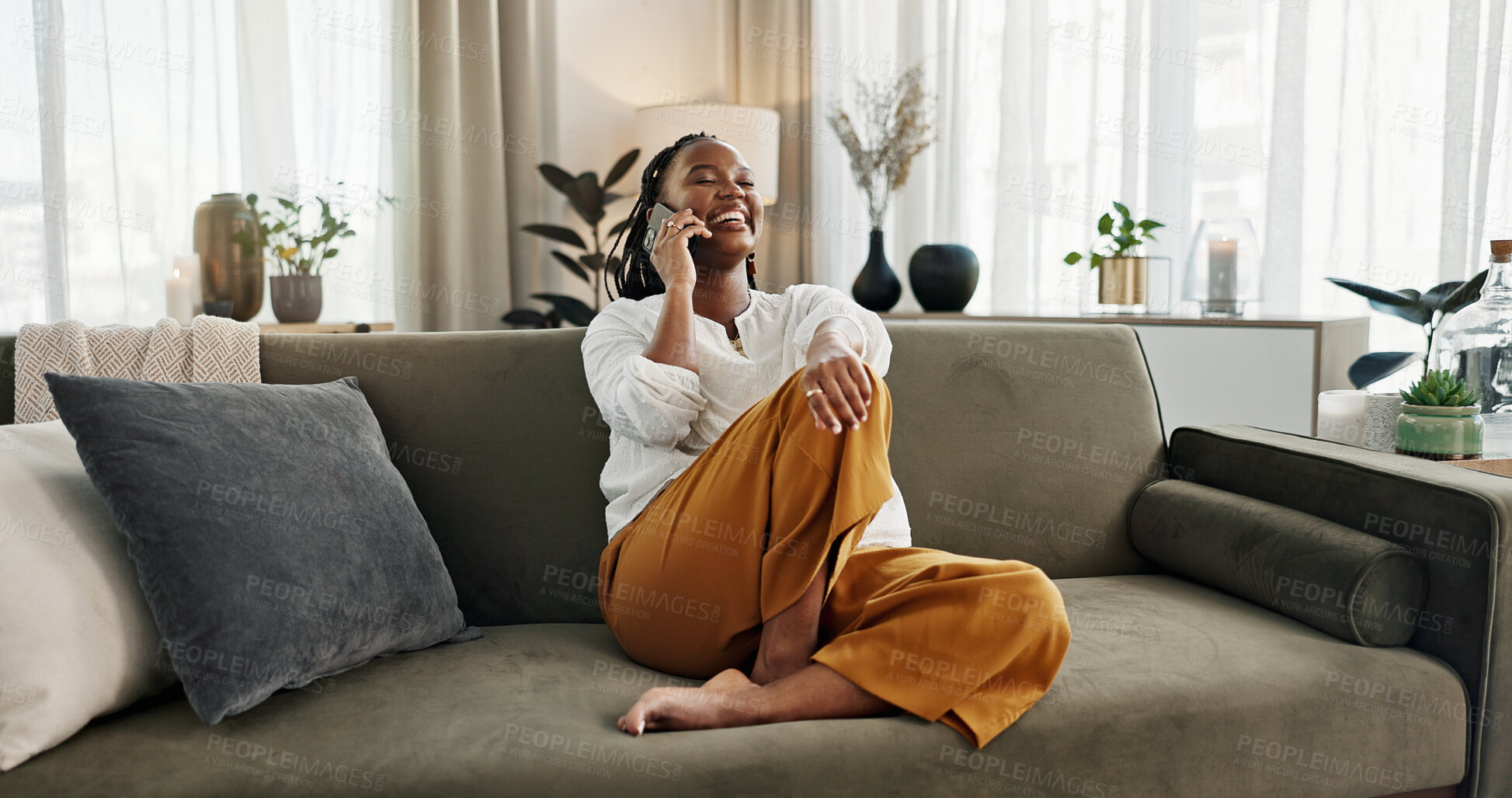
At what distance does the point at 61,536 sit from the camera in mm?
1072

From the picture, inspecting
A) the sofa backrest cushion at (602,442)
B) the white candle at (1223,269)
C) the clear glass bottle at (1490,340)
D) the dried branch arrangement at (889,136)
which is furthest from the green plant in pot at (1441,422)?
the dried branch arrangement at (889,136)

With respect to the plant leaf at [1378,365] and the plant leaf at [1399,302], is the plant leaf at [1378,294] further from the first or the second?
the plant leaf at [1378,365]

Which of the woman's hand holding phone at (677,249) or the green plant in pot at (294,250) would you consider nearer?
the woman's hand holding phone at (677,249)

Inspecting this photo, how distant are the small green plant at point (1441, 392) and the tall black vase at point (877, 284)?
6.13ft

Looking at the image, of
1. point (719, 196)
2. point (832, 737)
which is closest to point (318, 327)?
point (719, 196)

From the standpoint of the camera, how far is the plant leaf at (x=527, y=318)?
363 centimetres

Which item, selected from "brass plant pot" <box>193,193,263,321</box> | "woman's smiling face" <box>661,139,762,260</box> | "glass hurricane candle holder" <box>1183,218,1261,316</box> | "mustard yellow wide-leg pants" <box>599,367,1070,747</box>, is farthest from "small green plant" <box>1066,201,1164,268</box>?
"brass plant pot" <box>193,193,263,321</box>

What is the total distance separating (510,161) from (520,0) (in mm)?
579

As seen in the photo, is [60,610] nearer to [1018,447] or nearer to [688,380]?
[688,380]

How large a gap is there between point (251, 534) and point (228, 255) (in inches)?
78.0

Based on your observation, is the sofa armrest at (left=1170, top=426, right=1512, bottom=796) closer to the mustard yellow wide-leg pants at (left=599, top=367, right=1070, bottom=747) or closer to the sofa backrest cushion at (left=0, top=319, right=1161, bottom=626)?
the sofa backrest cushion at (left=0, top=319, right=1161, bottom=626)

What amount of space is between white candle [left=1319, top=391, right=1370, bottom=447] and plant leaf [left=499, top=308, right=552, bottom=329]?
2.60 m

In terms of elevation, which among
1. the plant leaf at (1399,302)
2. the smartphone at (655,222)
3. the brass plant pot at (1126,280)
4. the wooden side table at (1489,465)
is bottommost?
the wooden side table at (1489,465)

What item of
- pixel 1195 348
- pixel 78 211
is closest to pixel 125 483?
pixel 1195 348
